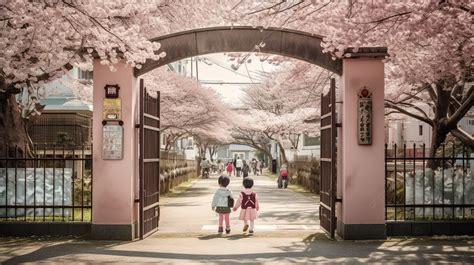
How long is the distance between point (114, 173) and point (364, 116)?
4860 millimetres

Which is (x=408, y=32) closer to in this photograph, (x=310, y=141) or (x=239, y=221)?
(x=239, y=221)

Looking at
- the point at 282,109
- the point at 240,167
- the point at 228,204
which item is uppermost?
the point at 282,109

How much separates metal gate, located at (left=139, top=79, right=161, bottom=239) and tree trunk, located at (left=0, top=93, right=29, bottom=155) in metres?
3.72

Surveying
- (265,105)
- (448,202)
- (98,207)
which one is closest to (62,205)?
(98,207)

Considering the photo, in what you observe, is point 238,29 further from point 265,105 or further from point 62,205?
point 265,105

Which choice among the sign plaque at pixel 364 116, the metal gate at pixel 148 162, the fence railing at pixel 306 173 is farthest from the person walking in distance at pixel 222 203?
the fence railing at pixel 306 173

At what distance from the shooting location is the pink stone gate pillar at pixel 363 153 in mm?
11508

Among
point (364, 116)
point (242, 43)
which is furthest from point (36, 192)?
point (364, 116)

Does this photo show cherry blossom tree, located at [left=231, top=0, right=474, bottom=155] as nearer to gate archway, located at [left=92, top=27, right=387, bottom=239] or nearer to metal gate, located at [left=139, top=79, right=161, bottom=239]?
gate archway, located at [left=92, top=27, right=387, bottom=239]

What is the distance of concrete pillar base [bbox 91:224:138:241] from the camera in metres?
11.5

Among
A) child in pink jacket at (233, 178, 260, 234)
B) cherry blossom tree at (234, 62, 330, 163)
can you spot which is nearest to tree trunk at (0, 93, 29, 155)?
child in pink jacket at (233, 178, 260, 234)

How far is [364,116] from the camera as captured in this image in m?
11.5

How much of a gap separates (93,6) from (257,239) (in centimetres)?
552

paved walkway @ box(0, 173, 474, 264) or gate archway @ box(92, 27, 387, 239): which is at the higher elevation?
gate archway @ box(92, 27, 387, 239)
